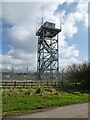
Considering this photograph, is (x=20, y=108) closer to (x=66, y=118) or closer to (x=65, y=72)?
(x=66, y=118)

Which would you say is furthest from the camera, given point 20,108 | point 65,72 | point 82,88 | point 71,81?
point 65,72

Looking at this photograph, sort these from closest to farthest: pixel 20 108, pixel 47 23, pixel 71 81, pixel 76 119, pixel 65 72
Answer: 1. pixel 76 119
2. pixel 20 108
3. pixel 71 81
4. pixel 65 72
5. pixel 47 23

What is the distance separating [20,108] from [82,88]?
1958 centimetres

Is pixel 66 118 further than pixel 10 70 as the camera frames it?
No

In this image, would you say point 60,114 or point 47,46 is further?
point 47,46

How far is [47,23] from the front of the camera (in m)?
54.7

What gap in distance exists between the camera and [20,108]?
14.4 m

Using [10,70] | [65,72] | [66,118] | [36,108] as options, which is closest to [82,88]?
[65,72]

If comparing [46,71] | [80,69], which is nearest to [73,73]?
[80,69]

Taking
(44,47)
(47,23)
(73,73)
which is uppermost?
(47,23)

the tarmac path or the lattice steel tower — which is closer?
the tarmac path

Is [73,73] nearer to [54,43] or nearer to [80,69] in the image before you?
[80,69]

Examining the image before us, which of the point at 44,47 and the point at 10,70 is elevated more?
the point at 44,47

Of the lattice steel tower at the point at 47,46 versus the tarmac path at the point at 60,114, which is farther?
the lattice steel tower at the point at 47,46
